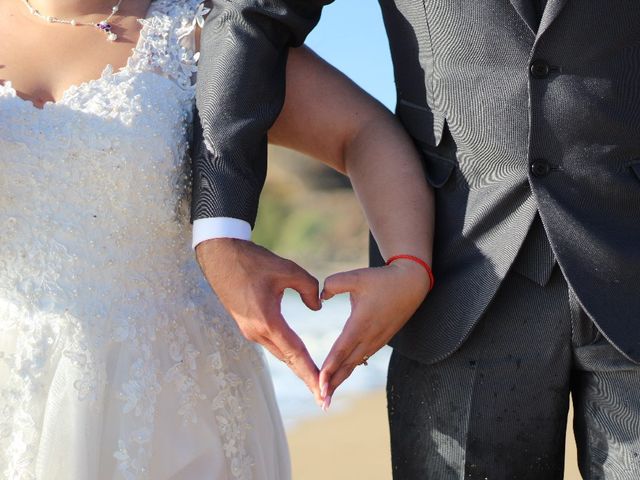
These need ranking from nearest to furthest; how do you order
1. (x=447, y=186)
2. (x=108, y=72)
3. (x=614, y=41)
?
(x=614, y=41) < (x=447, y=186) < (x=108, y=72)

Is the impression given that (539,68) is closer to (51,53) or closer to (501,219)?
(501,219)

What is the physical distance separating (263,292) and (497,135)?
1.64 feet

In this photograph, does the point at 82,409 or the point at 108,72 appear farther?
the point at 108,72

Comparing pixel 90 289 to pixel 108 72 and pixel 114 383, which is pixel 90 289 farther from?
pixel 108 72

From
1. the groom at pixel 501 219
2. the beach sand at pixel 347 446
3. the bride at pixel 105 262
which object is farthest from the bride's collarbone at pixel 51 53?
the beach sand at pixel 347 446

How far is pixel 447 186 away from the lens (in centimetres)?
205

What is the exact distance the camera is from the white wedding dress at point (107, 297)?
2080 millimetres

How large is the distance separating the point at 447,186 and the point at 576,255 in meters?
0.29

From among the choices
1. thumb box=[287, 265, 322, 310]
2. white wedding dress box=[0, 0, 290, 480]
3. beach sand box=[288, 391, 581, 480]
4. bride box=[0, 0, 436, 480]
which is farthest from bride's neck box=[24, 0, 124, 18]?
beach sand box=[288, 391, 581, 480]

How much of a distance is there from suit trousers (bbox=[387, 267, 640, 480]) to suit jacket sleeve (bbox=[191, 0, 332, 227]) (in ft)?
1.59

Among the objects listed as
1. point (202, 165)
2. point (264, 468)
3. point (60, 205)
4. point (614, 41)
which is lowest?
point (264, 468)

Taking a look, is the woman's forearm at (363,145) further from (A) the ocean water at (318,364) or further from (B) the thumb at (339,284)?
(A) the ocean water at (318,364)

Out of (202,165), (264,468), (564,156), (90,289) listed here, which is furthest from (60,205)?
(564,156)

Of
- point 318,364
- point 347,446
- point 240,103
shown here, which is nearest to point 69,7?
point 240,103
